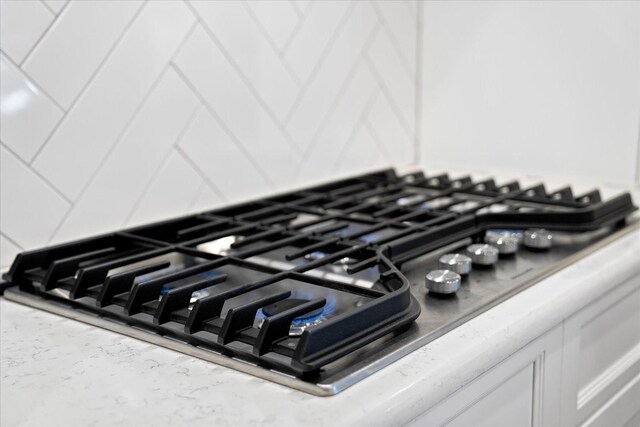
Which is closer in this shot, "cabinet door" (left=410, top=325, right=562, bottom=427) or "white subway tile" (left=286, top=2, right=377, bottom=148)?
"cabinet door" (left=410, top=325, right=562, bottom=427)

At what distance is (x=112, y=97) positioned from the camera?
3.80 ft

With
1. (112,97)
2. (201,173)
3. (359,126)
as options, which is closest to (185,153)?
(201,173)

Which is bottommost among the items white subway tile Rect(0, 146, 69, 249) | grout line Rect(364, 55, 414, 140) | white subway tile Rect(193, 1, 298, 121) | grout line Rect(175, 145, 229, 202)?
white subway tile Rect(0, 146, 69, 249)

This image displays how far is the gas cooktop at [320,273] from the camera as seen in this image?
751 millimetres

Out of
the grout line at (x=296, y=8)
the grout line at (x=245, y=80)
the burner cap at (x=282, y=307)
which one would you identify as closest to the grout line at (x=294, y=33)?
the grout line at (x=296, y=8)

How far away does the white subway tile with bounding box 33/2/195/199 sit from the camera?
1104 mm

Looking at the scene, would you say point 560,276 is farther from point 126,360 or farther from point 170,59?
point 170,59

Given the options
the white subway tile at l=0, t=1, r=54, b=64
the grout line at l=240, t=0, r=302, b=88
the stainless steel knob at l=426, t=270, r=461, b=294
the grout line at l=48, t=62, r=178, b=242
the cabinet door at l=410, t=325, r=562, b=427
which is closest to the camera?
the cabinet door at l=410, t=325, r=562, b=427

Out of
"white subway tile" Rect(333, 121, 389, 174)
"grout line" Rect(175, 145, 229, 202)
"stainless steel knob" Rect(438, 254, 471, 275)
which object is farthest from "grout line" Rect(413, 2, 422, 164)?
"stainless steel knob" Rect(438, 254, 471, 275)

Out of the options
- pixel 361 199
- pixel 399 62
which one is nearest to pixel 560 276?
pixel 361 199

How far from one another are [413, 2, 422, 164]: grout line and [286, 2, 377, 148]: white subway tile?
182 millimetres

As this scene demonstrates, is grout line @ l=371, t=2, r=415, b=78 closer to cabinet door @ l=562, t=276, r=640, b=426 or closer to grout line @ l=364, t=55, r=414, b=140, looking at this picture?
grout line @ l=364, t=55, r=414, b=140

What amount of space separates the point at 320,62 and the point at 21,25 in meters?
0.65

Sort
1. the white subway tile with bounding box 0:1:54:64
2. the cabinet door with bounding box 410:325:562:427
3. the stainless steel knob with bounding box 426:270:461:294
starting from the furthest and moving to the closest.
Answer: the white subway tile with bounding box 0:1:54:64
the stainless steel knob with bounding box 426:270:461:294
the cabinet door with bounding box 410:325:562:427
